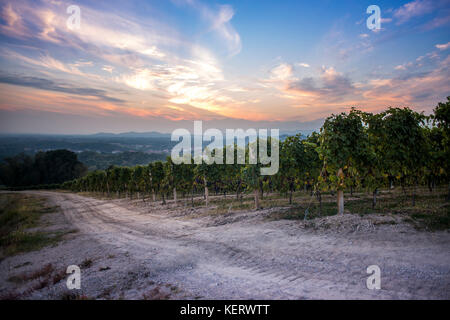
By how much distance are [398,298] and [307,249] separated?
4.44 metres

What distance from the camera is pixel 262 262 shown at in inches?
372

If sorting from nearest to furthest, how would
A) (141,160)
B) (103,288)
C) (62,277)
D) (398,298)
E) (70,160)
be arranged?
1. (398,298)
2. (103,288)
3. (62,277)
4. (70,160)
5. (141,160)

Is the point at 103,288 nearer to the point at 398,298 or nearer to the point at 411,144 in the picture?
the point at 398,298

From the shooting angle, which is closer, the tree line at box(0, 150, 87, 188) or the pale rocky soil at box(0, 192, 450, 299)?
the pale rocky soil at box(0, 192, 450, 299)

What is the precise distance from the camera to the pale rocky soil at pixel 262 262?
269 inches

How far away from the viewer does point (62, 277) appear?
9.89 metres

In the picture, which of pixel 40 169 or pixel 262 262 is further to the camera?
pixel 40 169

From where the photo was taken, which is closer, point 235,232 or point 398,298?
point 398,298

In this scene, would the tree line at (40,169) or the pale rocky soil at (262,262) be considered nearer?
the pale rocky soil at (262,262)

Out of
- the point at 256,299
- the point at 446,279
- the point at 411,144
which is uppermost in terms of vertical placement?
the point at 411,144

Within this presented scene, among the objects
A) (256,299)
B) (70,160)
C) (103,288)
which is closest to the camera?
(256,299)

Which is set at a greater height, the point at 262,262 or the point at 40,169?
the point at 262,262

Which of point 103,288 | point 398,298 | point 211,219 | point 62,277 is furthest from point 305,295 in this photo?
point 211,219

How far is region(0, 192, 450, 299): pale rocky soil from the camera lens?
6844mm
